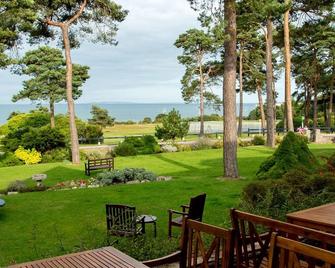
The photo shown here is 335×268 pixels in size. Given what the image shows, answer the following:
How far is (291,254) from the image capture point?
121 inches

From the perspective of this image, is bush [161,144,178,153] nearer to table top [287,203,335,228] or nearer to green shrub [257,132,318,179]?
green shrub [257,132,318,179]

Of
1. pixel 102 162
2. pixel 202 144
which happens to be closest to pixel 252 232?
pixel 102 162

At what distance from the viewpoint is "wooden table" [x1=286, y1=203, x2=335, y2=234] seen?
173 inches

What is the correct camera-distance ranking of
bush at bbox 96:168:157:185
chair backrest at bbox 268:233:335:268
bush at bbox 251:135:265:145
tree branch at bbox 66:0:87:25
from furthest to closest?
bush at bbox 251:135:265:145 < tree branch at bbox 66:0:87:25 < bush at bbox 96:168:157:185 < chair backrest at bbox 268:233:335:268

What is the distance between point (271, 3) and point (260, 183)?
25.7 feet

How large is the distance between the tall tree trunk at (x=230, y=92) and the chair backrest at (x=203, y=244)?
907 centimetres

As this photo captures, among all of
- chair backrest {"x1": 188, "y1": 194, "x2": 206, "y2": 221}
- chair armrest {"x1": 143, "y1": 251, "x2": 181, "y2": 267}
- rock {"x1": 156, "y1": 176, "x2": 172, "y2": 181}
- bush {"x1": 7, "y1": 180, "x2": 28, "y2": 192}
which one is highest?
chair backrest {"x1": 188, "y1": 194, "x2": 206, "y2": 221}

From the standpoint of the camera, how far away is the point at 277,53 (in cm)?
3959

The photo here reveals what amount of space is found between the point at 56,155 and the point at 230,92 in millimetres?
14820

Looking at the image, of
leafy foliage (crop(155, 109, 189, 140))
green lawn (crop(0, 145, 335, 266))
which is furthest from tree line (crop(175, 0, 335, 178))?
green lawn (crop(0, 145, 335, 266))

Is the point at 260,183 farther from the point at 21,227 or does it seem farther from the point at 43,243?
the point at 21,227

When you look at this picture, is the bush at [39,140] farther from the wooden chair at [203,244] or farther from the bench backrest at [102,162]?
the wooden chair at [203,244]

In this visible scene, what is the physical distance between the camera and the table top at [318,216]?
4.47m

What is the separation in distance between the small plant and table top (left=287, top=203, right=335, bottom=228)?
20760 mm
